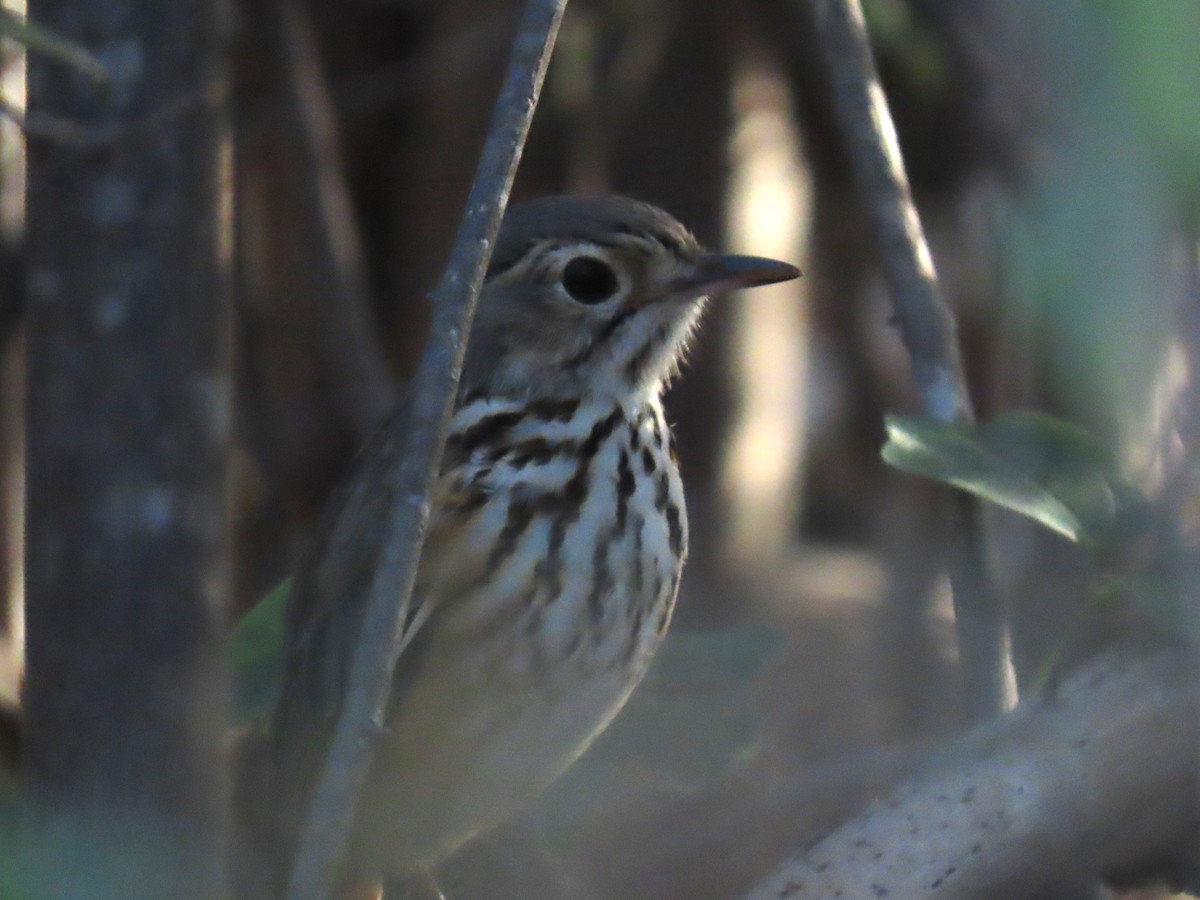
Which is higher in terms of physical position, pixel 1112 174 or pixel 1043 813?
pixel 1112 174

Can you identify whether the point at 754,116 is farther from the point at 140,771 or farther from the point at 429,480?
the point at 429,480

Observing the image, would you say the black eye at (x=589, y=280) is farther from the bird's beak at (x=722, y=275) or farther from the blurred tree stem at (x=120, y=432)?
the blurred tree stem at (x=120, y=432)

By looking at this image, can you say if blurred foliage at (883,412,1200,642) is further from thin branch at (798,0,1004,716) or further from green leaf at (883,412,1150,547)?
thin branch at (798,0,1004,716)

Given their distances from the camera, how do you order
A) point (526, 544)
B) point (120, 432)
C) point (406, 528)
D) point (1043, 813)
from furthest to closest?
1. point (120, 432)
2. point (526, 544)
3. point (1043, 813)
4. point (406, 528)

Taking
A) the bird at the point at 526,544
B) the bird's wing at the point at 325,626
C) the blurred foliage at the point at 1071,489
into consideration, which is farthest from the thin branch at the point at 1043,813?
the bird's wing at the point at 325,626

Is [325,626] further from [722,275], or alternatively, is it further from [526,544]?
Result: [722,275]

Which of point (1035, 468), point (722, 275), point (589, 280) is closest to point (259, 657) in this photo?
point (589, 280)

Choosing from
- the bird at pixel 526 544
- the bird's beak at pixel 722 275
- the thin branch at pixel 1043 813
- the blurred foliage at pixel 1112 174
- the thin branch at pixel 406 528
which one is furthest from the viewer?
the bird's beak at pixel 722 275

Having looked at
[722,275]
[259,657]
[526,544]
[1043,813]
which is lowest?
[1043,813]
